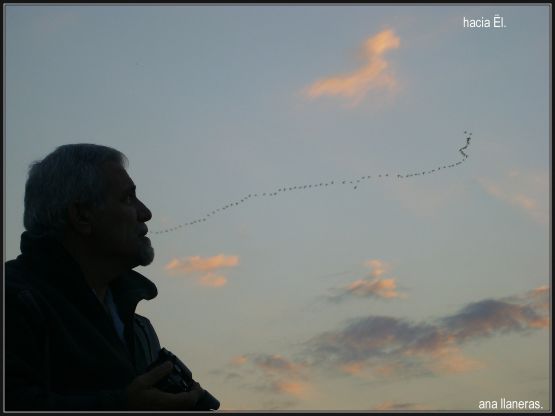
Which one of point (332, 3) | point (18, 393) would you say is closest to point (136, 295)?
point (18, 393)

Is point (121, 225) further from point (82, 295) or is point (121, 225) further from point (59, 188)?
point (82, 295)

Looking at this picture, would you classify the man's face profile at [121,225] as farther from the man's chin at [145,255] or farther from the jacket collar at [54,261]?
the jacket collar at [54,261]

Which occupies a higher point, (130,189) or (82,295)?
(130,189)

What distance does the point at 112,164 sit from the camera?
21.7 feet

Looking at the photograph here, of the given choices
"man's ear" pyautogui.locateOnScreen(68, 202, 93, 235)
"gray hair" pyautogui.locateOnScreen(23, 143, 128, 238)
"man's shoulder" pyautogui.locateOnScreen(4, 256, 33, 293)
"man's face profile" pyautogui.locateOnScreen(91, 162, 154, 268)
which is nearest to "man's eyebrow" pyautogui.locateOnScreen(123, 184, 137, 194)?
"man's face profile" pyautogui.locateOnScreen(91, 162, 154, 268)

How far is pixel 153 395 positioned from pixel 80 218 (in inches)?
74.0

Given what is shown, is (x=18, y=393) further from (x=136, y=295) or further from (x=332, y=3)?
(x=332, y=3)

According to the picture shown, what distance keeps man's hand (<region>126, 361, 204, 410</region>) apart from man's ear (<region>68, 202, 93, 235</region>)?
5.15 ft

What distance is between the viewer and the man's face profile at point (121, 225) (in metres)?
6.41

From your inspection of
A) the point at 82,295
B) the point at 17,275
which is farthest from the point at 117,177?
the point at 17,275

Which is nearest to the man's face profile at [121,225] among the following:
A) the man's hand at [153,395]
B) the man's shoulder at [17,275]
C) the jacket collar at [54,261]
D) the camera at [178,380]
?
the jacket collar at [54,261]

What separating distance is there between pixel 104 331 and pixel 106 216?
1041 millimetres

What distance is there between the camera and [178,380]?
549 cm

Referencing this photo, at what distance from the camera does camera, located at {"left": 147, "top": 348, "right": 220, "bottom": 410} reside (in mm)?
5422
